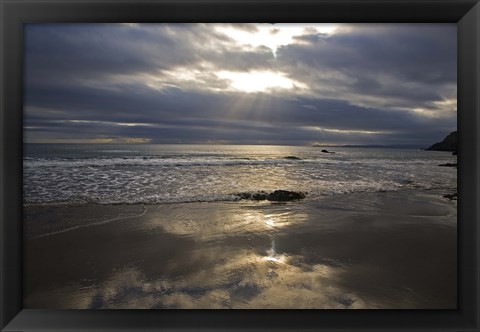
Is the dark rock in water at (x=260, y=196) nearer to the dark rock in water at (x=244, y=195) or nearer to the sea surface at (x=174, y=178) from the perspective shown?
the dark rock in water at (x=244, y=195)

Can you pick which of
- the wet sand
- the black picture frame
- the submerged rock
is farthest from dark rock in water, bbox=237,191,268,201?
the black picture frame

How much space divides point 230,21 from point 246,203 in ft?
8.61

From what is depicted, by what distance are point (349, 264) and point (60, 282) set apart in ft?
6.17

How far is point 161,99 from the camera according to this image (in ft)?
23.1

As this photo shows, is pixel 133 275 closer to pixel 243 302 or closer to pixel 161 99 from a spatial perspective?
pixel 243 302

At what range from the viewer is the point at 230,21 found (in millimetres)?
1121

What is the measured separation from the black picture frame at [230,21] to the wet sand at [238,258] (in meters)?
0.11

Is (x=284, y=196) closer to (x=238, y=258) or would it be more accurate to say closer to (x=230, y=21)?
(x=238, y=258)

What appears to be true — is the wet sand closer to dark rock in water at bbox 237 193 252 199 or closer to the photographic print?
the photographic print

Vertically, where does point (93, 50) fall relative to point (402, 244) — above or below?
above

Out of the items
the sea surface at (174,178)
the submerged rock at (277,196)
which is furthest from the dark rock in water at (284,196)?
the sea surface at (174,178)

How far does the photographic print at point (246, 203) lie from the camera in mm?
1479

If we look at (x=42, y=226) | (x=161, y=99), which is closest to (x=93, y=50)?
(x=42, y=226)
